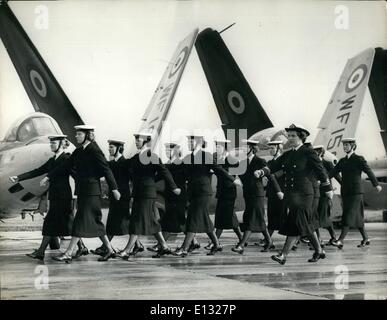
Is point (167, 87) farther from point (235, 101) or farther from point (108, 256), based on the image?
point (108, 256)

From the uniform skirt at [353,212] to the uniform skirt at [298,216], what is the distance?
6.77ft

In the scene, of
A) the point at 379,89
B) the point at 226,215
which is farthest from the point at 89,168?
the point at 379,89

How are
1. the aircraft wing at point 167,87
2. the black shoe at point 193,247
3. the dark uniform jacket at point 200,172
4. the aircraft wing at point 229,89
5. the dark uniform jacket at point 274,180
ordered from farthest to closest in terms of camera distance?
1. the aircraft wing at point 229,89
2. the aircraft wing at point 167,87
3. the black shoe at point 193,247
4. the dark uniform jacket at point 200,172
5. the dark uniform jacket at point 274,180

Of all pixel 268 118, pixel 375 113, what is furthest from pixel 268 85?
pixel 375 113

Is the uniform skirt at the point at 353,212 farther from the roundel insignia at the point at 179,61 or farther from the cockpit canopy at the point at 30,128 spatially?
the cockpit canopy at the point at 30,128

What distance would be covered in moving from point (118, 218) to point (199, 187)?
1.24 metres

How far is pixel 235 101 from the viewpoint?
1133 centimetres

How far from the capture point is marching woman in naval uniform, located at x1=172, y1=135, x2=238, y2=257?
8203 mm

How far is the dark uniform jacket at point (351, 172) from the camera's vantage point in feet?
30.3

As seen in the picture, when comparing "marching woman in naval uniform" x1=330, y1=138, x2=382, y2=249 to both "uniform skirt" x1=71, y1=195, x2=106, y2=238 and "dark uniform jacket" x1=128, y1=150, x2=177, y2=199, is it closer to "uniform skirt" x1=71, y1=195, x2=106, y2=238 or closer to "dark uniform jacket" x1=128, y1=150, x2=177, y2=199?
"dark uniform jacket" x1=128, y1=150, x2=177, y2=199

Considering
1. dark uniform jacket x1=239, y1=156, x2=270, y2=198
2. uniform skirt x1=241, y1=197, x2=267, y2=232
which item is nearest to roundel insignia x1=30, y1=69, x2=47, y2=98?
dark uniform jacket x1=239, y1=156, x2=270, y2=198

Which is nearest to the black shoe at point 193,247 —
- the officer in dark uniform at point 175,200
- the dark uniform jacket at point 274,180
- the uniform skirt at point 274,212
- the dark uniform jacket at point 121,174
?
the officer in dark uniform at point 175,200

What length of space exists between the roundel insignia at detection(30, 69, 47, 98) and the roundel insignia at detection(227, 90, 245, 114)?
3.52 meters

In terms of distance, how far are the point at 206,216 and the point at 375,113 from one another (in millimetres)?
3988
